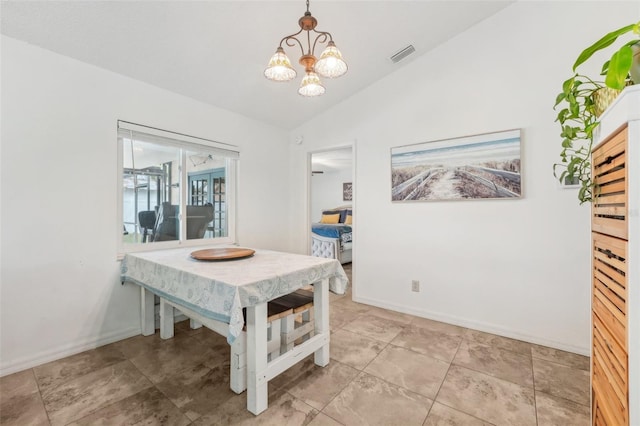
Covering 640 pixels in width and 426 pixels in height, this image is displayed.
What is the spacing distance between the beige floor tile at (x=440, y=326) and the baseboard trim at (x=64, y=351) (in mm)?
2676

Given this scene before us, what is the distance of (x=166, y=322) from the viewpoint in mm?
2426

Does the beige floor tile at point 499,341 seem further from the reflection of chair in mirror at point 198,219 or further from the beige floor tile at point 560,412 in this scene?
the reflection of chair in mirror at point 198,219

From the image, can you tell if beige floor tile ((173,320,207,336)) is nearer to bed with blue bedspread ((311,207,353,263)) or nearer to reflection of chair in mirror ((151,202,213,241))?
reflection of chair in mirror ((151,202,213,241))

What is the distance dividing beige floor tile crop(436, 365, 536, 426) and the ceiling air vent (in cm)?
283

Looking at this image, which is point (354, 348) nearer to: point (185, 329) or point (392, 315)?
point (392, 315)

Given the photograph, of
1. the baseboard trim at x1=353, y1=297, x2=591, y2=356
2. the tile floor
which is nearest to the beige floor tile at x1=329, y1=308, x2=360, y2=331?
the tile floor

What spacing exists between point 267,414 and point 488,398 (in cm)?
131

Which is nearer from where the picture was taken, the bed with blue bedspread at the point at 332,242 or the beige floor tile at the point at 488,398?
the beige floor tile at the point at 488,398

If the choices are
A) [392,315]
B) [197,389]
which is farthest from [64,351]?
[392,315]

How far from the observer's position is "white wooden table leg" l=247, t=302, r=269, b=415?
1521mm

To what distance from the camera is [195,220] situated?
3.08m

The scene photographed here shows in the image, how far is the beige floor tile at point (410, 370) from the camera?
5.81ft

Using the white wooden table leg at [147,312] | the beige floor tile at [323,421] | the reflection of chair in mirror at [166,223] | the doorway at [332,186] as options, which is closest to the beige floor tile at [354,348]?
the beige floor tile at [323,421]

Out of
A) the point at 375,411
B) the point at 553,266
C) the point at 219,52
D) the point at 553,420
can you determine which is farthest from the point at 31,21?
the point at 553,266
